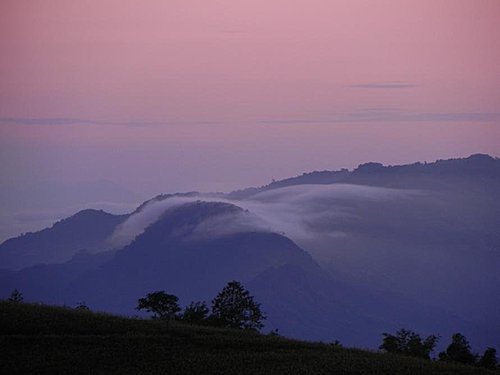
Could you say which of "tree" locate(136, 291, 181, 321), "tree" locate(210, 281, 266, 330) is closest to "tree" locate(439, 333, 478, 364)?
"tree" locate(210, 281, 266, 330)

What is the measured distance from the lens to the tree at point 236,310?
293 feet

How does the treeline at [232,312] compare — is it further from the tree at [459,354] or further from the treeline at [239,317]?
the tree at [459,354]

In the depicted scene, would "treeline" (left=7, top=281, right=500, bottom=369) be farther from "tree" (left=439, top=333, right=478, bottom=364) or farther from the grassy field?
the grassy field

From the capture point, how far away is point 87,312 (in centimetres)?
6644

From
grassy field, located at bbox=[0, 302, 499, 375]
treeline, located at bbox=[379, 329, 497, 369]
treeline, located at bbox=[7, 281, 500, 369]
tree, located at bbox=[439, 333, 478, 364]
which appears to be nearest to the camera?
grassy field, located at bbox=[0, 302, 499, 375]

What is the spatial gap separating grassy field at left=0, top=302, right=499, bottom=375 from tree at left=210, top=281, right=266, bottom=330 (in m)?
24.7

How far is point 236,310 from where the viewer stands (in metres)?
90.6

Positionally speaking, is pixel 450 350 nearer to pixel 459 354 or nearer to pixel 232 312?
pixel 459 354

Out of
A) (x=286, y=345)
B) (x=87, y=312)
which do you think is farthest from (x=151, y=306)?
(x=286, y=345)

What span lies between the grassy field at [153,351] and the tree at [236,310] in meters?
24.7

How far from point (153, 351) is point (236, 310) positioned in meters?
36.2

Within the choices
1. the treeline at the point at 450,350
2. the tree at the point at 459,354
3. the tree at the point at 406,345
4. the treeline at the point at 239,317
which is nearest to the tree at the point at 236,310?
the treeline at the point at 239,317

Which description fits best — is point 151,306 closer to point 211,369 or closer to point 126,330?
point 126,330

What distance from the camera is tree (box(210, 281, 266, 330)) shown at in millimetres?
89375
